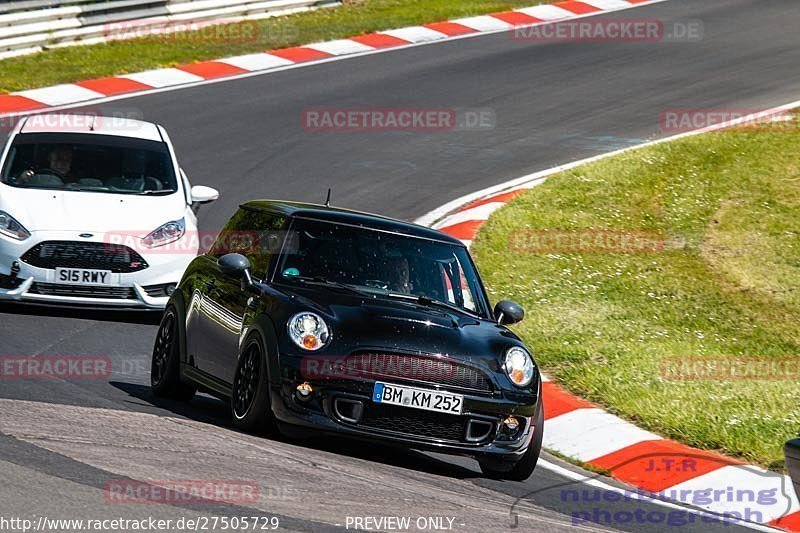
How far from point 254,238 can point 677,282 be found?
19.1ft

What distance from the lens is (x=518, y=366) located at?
8.58 meters

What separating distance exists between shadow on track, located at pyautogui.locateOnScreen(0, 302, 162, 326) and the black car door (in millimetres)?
2651

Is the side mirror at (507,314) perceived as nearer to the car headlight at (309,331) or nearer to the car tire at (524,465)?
the car tire at (524,465)

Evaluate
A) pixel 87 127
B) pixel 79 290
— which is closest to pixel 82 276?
pixel 79 290

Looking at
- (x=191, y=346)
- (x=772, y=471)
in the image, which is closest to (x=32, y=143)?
(x=191, y=346)

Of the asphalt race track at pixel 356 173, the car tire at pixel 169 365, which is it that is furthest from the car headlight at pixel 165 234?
the car tire at pixel 169 365

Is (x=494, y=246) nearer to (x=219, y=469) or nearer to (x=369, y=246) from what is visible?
(x=369, y=246)

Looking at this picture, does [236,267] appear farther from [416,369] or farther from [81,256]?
[81,256]

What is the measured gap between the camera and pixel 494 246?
49.5 ft

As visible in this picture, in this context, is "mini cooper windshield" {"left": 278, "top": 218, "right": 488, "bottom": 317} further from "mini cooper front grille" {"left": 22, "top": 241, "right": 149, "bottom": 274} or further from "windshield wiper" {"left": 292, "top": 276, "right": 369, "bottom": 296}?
"mini cooper front grille" {"left": 22, "top": 241, "right": 149, "bottom": 274}

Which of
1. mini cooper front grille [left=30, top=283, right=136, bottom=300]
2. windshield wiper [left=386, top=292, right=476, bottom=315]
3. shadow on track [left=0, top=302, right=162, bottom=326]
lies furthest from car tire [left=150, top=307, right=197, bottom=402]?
shadow on track [left=0, top=302, right=162, bottom=326]

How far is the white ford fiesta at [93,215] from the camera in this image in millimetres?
11992

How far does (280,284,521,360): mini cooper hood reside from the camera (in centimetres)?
825

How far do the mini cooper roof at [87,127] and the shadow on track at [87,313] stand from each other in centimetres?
179
